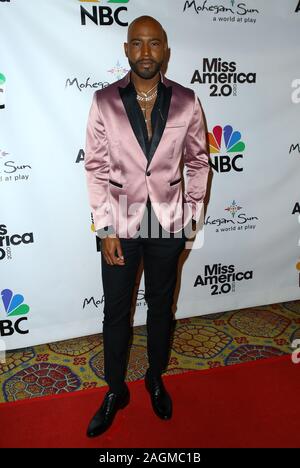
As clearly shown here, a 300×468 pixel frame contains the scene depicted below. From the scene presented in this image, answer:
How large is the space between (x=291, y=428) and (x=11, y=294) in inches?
72.2

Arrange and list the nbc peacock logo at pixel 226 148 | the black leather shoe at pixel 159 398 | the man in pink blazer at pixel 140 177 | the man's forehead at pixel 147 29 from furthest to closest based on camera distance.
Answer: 1. the nbc peacock logo at pixel 226 148
2. the black leather shoe at pixel 159 398
3. the man in pink blazer at pixel 140 177
4. the man's forehead at pixel 147 29

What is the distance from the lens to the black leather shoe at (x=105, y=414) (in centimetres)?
196

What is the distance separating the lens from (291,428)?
1.99 metres

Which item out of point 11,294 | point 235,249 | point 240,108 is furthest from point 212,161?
point 11,294

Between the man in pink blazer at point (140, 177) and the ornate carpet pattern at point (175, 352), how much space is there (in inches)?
19.7

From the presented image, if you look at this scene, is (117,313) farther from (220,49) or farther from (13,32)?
(220,49)

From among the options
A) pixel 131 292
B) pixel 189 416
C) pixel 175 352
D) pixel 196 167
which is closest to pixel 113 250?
pixel 131 292

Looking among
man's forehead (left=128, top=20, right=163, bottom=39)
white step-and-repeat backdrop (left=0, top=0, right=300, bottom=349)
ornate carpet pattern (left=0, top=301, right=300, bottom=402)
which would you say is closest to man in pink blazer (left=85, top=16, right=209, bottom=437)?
man's forehead (left=128, top=20, right=163, bottom=39)

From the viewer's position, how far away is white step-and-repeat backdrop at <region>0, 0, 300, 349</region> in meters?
2.37

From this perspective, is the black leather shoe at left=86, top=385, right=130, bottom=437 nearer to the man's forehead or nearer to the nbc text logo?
the man's forehead

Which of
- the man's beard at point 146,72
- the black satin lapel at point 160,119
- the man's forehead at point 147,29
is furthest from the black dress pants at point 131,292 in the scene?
the man's forehead at point 147,29

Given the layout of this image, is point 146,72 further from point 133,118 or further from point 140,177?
point 140,177

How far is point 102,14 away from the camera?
2.37 meters

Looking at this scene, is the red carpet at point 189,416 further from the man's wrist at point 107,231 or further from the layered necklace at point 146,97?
the layered necklace at point 146,97
